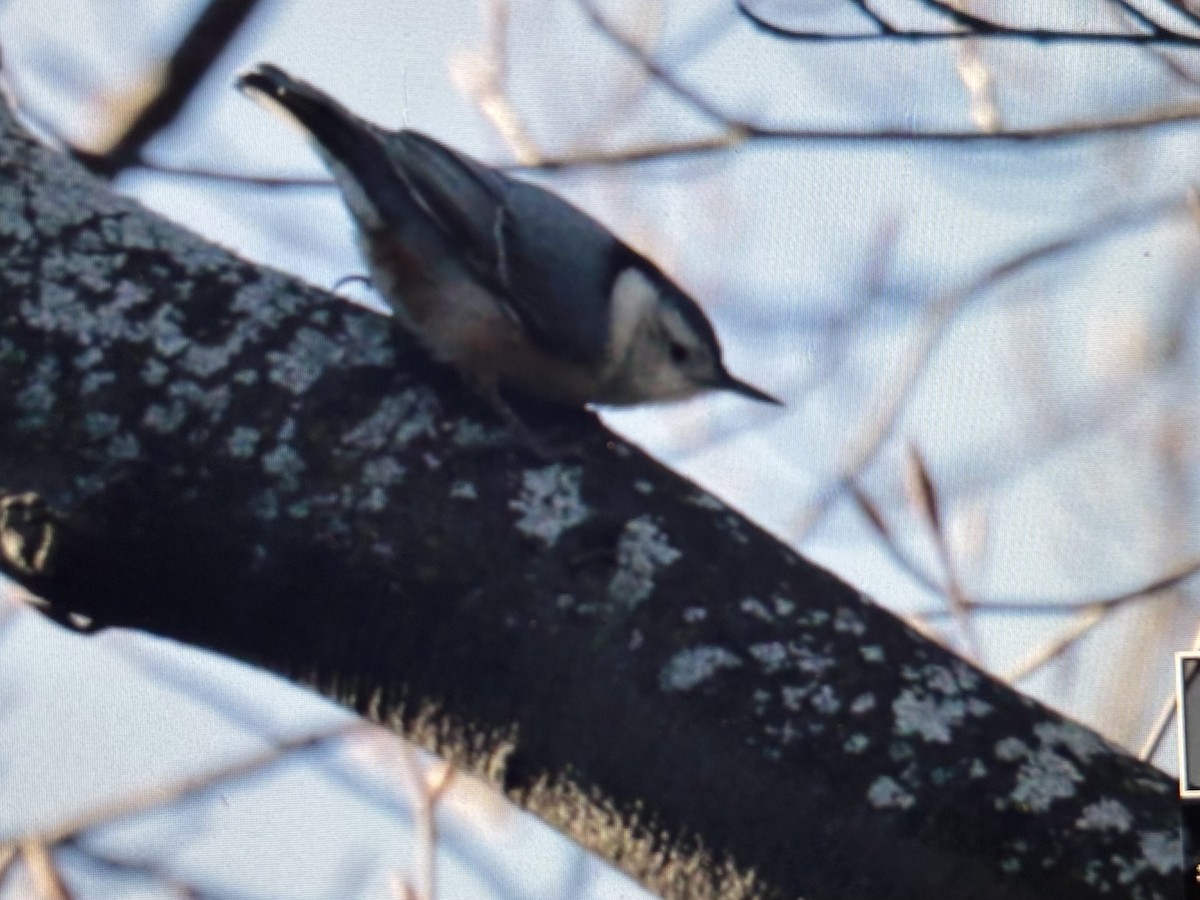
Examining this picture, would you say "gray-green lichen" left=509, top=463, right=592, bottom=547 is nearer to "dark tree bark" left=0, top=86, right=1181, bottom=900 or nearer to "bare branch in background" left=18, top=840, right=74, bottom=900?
"dark tree bark" left=0, top=86, right=1181, bottom=900

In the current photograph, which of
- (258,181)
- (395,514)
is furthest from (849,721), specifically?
(258,181)

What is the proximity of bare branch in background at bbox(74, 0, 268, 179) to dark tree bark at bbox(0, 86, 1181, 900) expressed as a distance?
437 millimetres

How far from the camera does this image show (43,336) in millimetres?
891

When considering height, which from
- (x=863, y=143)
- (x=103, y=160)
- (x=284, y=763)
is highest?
(x=863, y=143)

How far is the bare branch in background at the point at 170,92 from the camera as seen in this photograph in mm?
1333

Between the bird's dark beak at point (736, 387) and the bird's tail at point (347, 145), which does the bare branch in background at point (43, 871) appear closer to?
the bird's tail at point (347, 145)

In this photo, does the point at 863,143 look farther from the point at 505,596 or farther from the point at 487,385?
the point at 505,596

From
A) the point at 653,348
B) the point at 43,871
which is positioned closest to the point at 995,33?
the point at 653,348

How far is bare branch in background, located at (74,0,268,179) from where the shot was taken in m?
1.33

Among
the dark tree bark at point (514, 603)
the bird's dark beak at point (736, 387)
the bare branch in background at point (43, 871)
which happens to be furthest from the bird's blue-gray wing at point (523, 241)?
the bare branch in background at point (43, 871)

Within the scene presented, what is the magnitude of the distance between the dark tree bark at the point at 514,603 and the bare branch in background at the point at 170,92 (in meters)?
0.44

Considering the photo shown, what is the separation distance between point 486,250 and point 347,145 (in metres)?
0.13

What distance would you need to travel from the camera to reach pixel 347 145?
1213 millimetres

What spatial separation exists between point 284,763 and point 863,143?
70cm
